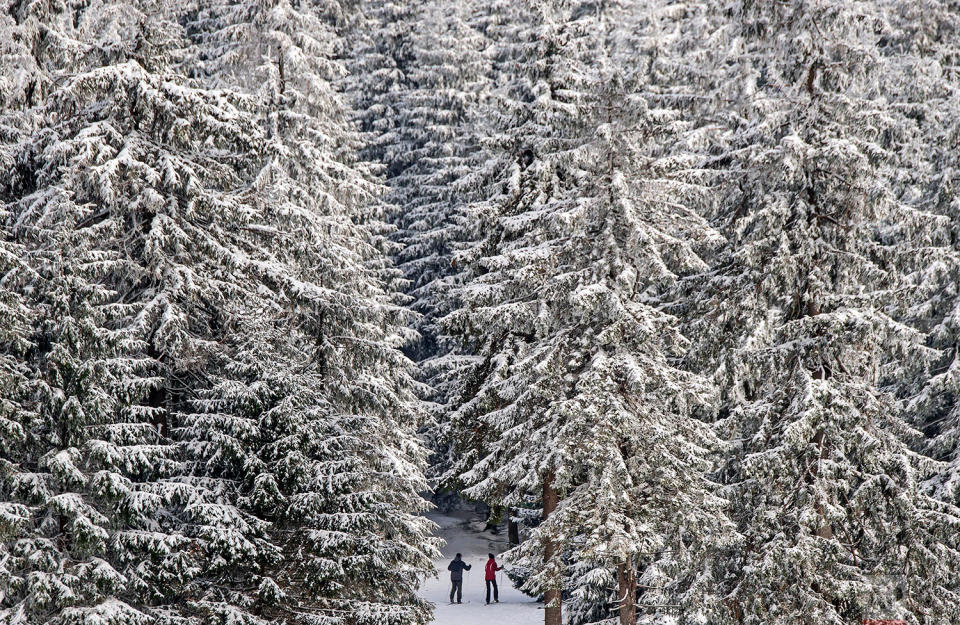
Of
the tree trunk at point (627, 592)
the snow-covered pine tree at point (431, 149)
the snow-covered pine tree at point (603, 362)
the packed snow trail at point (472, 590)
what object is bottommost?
the packed snow trail at point (472, 590)

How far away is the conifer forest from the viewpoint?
45.8ft

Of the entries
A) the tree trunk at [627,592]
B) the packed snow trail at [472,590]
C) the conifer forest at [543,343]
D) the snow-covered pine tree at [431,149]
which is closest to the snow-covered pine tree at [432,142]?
the snow-covered pine tree at [431,149]

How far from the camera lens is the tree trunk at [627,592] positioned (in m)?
15.1

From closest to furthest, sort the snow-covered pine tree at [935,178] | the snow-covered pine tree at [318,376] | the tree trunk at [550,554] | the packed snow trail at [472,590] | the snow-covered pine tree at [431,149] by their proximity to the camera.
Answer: the snow-covered pine tree at [318,376] < the tree trunk at [550,554] < the snow-covered pine tree at [935,178] < the packed snow trail at [472,590] < the snow-covered pine tree at [431,149]

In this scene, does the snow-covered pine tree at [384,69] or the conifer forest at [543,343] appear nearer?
the conifer forest at [543,343]

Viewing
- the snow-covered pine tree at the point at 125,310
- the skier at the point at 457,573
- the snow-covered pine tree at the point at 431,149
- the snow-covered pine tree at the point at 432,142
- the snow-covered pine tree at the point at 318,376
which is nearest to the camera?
the snow-covered pine tree at the point at 125,310

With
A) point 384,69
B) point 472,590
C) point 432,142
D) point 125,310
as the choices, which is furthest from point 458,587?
point 384,69

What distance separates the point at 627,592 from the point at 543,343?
172 inches

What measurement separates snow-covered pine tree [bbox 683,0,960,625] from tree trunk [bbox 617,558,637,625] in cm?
179

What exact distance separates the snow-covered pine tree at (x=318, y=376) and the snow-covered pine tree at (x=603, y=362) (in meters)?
2.47

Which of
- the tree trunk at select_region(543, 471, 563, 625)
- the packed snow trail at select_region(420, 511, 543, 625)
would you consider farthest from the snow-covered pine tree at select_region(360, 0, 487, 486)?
the tree trunk at select_region(543, 471, 563, 625)

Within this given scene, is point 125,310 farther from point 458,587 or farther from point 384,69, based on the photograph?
point 384,69

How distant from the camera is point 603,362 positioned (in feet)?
47.3

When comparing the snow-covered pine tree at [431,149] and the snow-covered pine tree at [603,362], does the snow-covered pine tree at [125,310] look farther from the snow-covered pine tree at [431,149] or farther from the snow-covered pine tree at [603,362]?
the snow-covered pine tree at [431,149]
